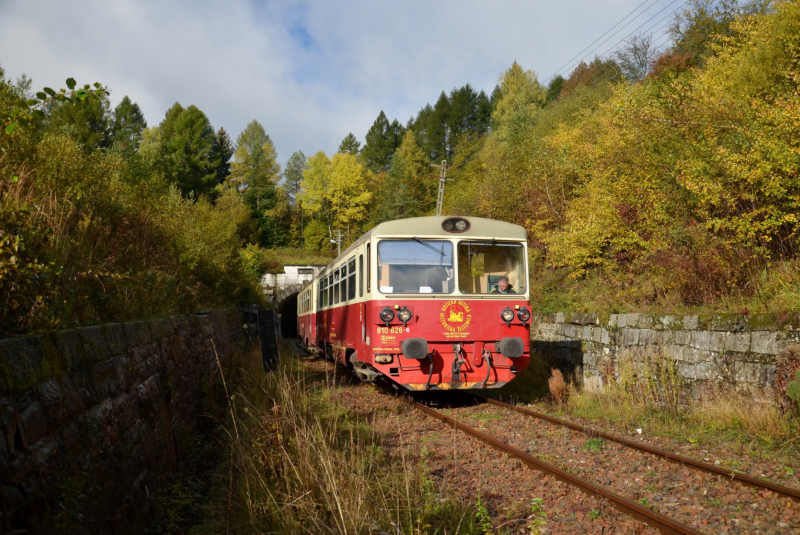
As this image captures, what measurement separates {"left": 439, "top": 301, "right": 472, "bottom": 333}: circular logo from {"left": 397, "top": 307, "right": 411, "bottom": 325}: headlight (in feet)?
1.65

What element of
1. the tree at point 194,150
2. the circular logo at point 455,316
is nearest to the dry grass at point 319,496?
the circular logo at point 455,316

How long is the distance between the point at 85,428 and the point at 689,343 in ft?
27.4

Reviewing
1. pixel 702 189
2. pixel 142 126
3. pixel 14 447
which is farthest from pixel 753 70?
pixel 142 126

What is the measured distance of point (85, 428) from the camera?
11.8ft

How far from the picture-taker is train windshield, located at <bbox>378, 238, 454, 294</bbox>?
849 centimetres

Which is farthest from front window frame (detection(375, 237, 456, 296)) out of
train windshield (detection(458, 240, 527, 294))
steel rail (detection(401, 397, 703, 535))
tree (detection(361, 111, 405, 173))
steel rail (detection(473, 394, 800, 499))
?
tree (detection(361, 111, 405, 173))

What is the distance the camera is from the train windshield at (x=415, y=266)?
849 centimetres

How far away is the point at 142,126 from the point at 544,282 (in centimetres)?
6160

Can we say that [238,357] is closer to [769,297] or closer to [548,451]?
[548,451]

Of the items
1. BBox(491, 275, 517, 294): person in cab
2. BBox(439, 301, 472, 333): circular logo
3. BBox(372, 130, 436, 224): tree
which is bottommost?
BBox(439, 301, 472, 333): circular logo

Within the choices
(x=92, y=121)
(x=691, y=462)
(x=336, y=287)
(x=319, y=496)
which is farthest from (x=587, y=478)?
(x=92, y=121)

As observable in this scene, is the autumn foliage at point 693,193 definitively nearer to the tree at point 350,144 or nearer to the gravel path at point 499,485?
the gravel path at point 499,485

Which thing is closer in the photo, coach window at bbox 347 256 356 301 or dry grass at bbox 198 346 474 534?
dry grass at bbox 198 346 474 534

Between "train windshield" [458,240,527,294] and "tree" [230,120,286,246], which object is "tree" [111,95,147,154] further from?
"train windshield" [458,240,527,294]
